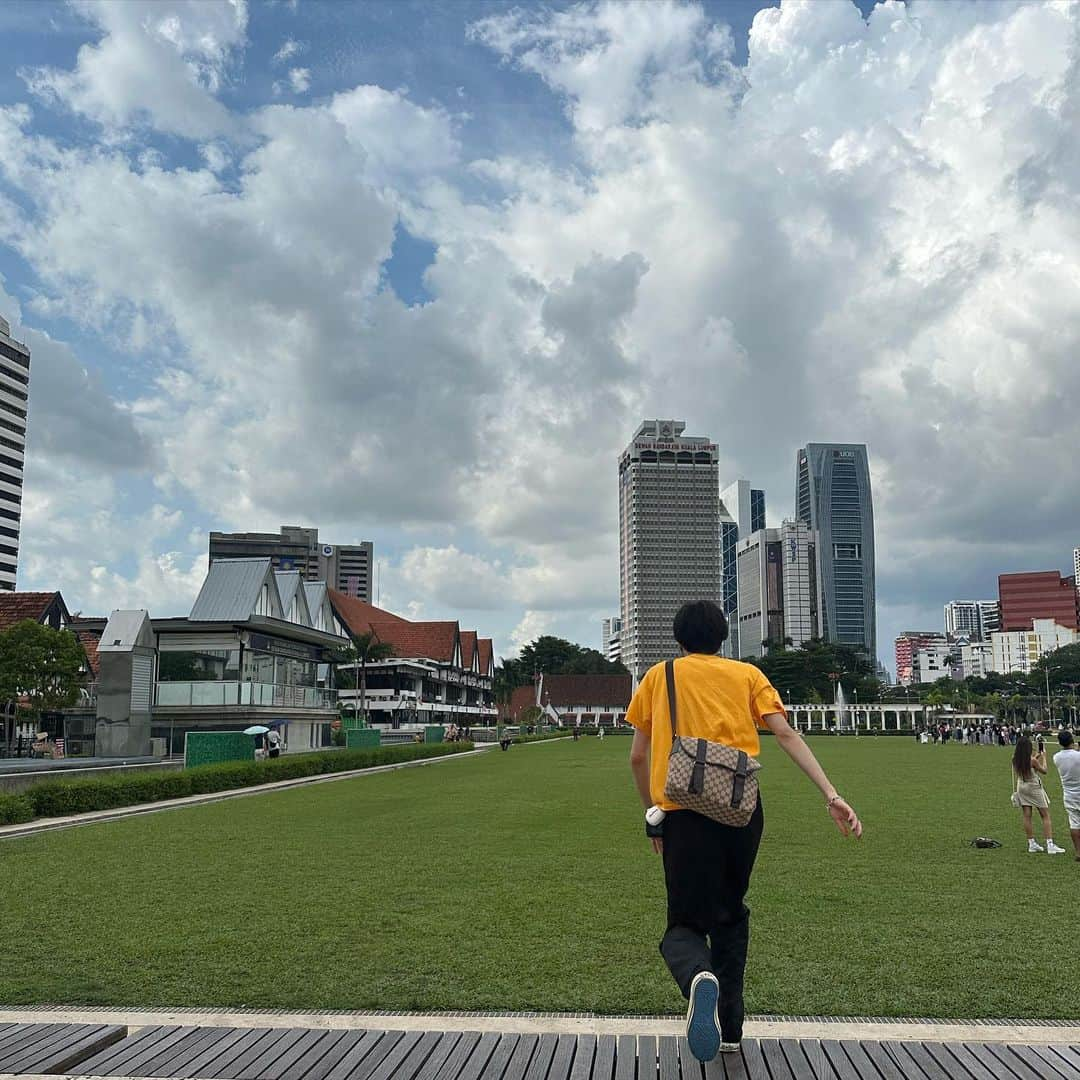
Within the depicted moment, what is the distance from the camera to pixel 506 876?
998 centimetres

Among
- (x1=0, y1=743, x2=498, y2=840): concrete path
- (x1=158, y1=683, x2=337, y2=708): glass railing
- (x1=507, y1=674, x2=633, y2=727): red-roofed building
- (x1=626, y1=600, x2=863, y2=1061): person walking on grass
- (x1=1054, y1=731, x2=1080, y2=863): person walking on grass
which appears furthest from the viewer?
(x1=507, y1=674, x2=633, y2=727): red-roofed building

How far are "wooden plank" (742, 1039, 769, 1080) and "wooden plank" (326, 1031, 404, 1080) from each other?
1.53 m

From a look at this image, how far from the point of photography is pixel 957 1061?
430cm

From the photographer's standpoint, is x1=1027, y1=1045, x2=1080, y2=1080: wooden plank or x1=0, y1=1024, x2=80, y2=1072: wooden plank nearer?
x1=1027, y1=1045, x2=1080, y2=1080: wooden plank

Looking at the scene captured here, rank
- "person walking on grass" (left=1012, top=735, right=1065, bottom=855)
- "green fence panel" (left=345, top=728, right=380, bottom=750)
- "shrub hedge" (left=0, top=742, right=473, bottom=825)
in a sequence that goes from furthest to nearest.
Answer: "green fence panel" (left=345, top=728, right=380, bottom=750) < "shrub hedge" (left=0, top=742, right=473, bottom=825) < "person walking on grass" (left=1012, top=735, right=1065, bottom=855)

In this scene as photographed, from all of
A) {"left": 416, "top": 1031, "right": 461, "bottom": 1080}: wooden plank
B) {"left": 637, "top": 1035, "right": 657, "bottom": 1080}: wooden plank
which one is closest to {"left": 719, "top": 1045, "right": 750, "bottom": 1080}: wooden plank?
{"left": 637, "top": 1035, "right": 657, "bottom": 1080}: wooden plank

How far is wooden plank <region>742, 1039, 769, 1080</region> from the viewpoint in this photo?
4121 millimetres

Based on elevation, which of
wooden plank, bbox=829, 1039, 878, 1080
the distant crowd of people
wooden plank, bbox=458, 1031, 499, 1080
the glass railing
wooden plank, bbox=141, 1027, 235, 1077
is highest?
the glass railing

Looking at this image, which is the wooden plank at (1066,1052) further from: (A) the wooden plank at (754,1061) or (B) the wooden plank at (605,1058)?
(B) the wooden plank at (605,1058)

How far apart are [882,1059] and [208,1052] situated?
114 inches

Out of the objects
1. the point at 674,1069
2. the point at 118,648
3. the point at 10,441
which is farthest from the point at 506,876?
the point at 10,441

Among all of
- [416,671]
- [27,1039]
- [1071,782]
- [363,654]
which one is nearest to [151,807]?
[1071,782]

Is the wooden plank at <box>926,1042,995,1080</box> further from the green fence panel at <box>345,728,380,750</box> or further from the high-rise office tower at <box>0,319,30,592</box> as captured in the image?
the high-rise office tower at <box>0,319,30,592</box>

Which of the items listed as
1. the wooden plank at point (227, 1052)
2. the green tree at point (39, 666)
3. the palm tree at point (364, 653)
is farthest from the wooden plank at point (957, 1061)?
the palm tree at point (364, 653)
